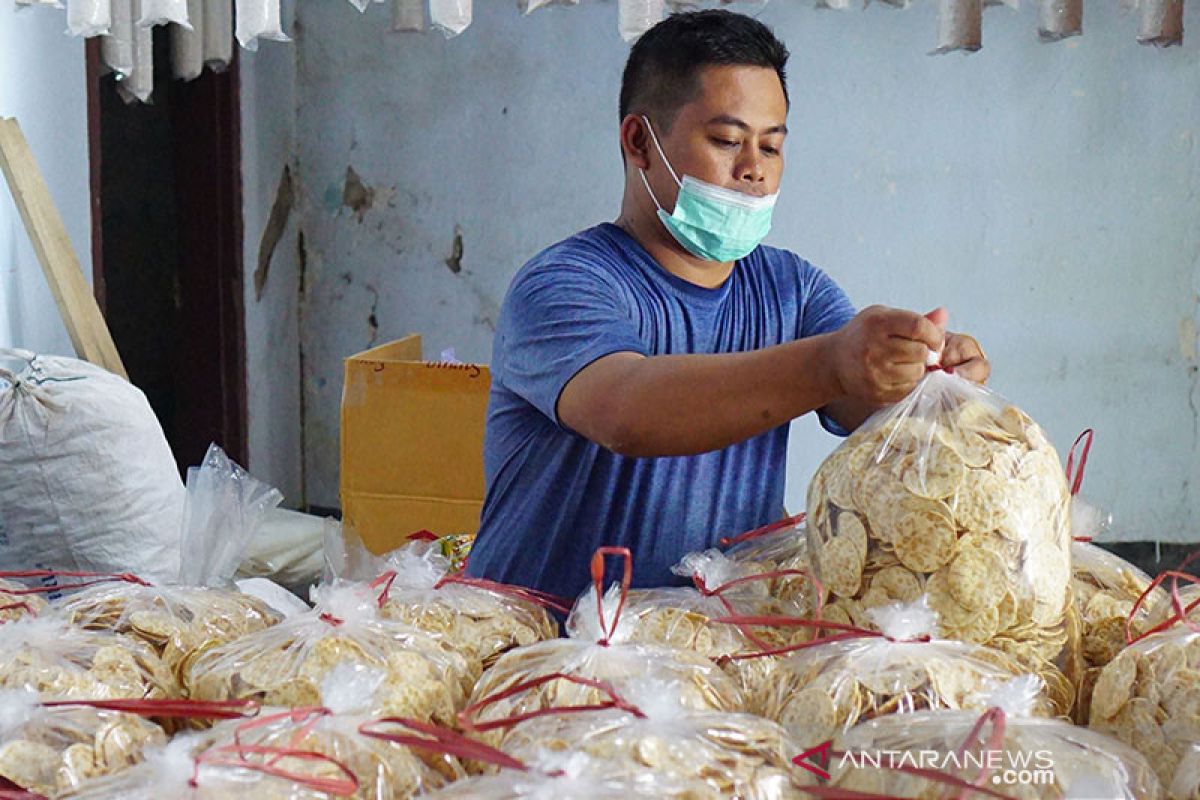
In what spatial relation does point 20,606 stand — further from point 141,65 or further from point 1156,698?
point 141,65

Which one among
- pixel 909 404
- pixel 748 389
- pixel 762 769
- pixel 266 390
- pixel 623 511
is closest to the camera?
pixel 762 769

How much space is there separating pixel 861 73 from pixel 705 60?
236 centimetres

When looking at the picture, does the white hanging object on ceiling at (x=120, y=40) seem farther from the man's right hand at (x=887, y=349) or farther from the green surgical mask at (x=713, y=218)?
the man's right hand at (x=887, y=349)

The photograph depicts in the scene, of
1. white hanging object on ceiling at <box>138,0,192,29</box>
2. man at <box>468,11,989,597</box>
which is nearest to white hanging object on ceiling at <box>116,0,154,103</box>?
white hanging object on ceiling at <box>138,0,192,29</box>

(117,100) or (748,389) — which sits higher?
(117,100)

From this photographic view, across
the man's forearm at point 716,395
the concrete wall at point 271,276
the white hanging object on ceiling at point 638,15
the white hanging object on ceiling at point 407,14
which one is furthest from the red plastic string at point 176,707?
the concrete wall at point 271,276

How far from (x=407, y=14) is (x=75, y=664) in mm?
2190

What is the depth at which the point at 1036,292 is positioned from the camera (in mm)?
3783

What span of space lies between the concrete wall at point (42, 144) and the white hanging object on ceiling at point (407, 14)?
2.55 ft

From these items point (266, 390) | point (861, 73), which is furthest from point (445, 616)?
point (266, 390)

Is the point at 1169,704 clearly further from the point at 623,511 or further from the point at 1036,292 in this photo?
the point at 1036,292

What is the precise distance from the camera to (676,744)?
76 cm

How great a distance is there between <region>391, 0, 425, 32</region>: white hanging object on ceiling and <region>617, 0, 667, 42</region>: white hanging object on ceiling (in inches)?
20.0

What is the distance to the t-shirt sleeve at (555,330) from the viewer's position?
137 cm
